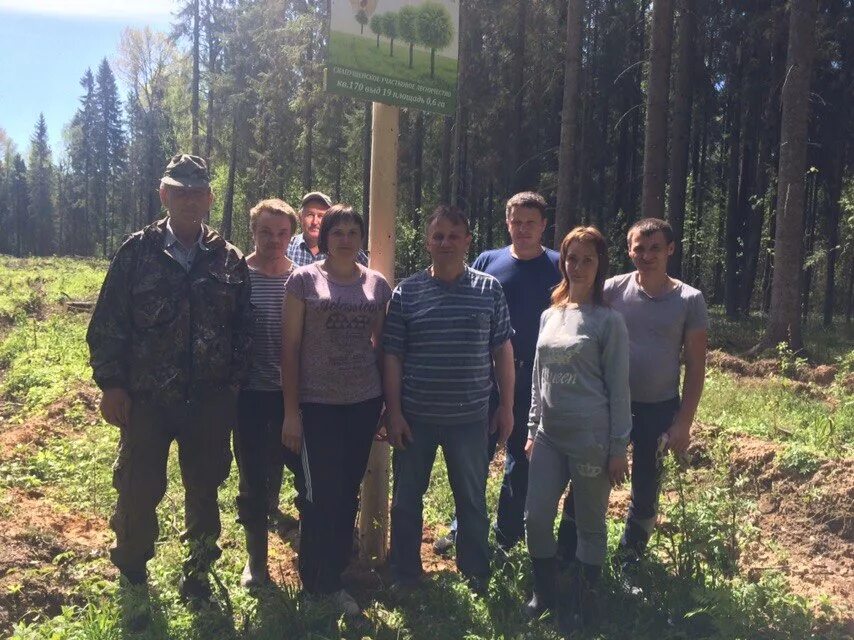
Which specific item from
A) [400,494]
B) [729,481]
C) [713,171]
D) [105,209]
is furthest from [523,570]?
[105,209]

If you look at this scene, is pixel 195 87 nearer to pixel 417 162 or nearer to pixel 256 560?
pixel 417 162

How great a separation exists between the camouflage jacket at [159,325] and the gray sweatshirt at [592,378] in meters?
1.65

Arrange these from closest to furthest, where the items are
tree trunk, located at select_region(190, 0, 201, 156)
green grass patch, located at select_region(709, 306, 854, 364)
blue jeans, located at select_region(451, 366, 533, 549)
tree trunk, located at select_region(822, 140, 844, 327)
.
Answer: blue jeans, located at select_region(451, 366, 533, 549)
green grass patch, located at select_region(709, 306, 854, 364)
tree trunk, located at select_region(822, 140, 844, 327)
tree trunk, located at select_region(190, 0, 201, 156)

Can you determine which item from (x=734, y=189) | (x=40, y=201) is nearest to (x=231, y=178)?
(x=734, y=189)

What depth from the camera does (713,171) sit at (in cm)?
2698

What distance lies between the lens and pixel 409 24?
3707 mm

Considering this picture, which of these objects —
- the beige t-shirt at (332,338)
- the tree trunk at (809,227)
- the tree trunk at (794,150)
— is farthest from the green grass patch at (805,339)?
the beige t-shirt at (332,338)

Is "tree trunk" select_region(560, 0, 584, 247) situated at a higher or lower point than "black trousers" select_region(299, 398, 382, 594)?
higher

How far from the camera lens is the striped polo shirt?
3324 mm

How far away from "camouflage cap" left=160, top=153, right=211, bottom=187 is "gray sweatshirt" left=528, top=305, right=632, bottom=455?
1.95m

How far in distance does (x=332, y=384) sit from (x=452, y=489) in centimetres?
89

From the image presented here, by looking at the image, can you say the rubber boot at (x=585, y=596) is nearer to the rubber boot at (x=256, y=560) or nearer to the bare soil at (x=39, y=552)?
the rubber boot at (x=256, y=560)

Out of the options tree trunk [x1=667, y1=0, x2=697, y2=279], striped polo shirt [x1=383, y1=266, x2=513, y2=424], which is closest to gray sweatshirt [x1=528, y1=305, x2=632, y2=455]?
striped polo shirt [x1=383, y1=266, x2=513, y2=424]

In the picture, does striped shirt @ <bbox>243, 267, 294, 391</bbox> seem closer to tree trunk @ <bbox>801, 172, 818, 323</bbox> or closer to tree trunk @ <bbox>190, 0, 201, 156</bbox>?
tree trunk @ <bbox>801, 172, 818, 323</bbox>
